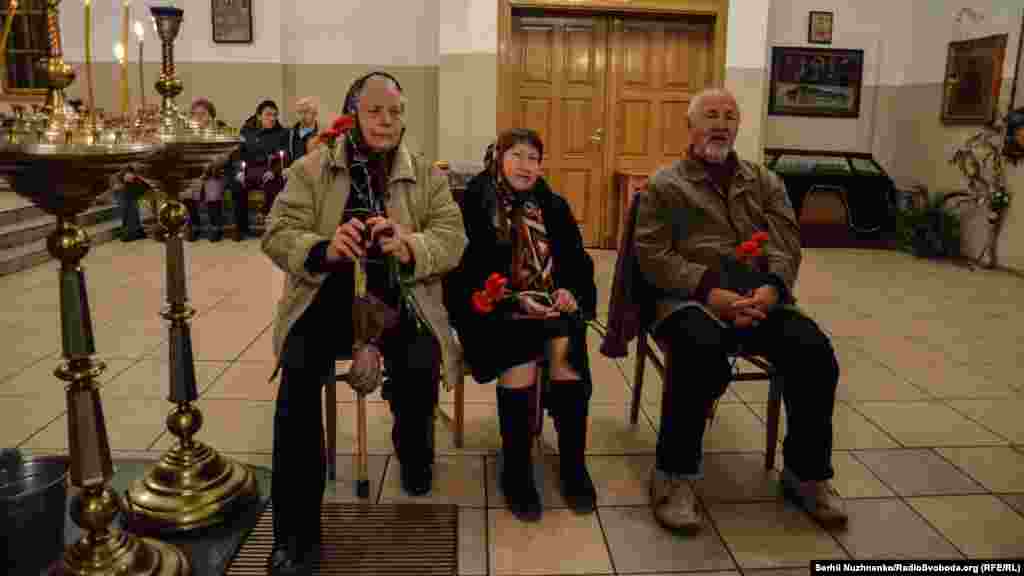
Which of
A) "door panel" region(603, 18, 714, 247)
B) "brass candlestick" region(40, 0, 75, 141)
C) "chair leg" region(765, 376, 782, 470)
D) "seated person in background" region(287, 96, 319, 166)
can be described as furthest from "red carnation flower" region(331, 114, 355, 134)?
"door panel" region(603, 18, 714, 247)

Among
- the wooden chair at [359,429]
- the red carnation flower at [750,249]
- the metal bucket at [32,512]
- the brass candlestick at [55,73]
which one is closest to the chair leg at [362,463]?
the wooden chair at [359,429]

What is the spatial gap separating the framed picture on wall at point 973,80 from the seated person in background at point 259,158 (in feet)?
20.9

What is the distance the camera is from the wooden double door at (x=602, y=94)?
7387 millimetres

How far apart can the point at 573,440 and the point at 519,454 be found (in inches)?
7.8

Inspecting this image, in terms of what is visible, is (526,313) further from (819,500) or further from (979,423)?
(979,423)

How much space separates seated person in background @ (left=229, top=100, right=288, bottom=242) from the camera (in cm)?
757

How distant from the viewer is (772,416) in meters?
2.85

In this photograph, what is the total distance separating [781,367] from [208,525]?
187cm

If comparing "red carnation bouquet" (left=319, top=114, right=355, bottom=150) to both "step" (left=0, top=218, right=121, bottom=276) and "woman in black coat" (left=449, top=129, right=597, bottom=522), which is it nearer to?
"woman in black coat" (left=449, top=129, right=597, bottom=522)

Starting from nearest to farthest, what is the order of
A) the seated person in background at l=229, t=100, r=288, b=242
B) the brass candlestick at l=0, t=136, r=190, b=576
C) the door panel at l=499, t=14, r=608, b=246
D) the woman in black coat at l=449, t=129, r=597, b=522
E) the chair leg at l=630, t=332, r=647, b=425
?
the brass candlestick at l=0, t=136, r=190, b=576 → the woman in black coat at l=449, t=129, r=597, b=522 → the chair leg at l=630, t=332, r=647, b=425 → the door panel at l=499, t=14, r=608, b=246 → the seated person in background at l=229, t=100, r=288, b=242

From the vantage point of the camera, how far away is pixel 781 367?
2.65m

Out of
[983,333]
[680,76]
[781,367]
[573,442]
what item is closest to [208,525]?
[573,442]

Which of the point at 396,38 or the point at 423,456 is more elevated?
the point at 396,38

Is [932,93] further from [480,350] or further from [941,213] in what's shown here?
[480,350]
